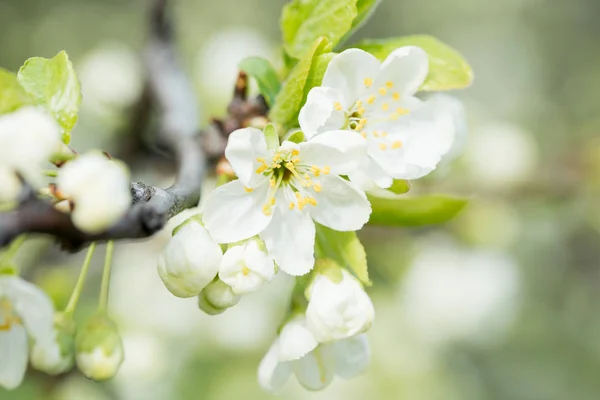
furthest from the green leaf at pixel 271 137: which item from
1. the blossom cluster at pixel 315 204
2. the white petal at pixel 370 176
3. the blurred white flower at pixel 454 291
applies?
the blurred white flower at pixel 454 291

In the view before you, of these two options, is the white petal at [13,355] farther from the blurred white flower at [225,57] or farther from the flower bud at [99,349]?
the blurred white flower at [225,57]

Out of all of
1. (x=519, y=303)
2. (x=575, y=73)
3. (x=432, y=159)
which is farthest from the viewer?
(x=575, y=73)

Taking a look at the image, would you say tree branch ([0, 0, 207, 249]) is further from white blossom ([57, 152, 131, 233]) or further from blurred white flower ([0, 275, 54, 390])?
blurred white flower ([0, 275, 54, 390])

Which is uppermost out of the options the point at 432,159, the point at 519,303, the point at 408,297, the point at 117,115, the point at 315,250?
the point at 432,159

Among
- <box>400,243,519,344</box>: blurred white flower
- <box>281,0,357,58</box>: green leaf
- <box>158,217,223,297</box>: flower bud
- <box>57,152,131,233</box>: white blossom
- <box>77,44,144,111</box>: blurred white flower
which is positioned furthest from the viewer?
<box>400,243,519,344</box>: blurred white flower

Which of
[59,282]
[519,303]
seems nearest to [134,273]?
[59,282]

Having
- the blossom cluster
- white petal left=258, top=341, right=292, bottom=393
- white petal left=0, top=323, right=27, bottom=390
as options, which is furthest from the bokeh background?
white petal left=0, top=323, right=27, bottom=390

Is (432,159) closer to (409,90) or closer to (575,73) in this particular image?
(409,90)
